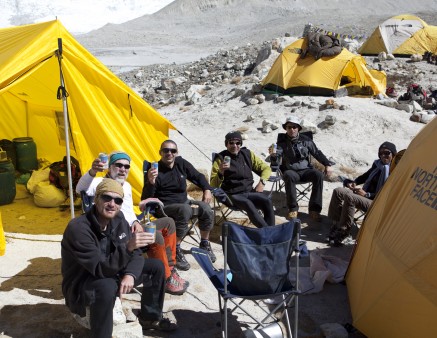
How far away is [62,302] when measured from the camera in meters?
4.73

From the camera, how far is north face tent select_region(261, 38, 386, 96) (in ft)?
45.1

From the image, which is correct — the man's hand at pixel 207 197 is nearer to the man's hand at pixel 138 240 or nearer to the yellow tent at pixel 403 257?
the yellow tent at pixel 403 257

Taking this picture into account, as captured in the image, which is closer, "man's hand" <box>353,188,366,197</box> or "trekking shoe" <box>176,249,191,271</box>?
"trekking shoe" <box>176,249,191,271</box>

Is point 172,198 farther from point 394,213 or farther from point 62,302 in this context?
point 394,213

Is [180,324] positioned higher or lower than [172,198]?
lower

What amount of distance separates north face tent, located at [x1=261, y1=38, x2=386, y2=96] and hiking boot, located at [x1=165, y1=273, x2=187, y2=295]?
987cm

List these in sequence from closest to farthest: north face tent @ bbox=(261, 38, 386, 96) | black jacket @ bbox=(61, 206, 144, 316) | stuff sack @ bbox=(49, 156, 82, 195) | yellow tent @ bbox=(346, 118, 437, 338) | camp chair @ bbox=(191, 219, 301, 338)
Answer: black jacket @ bbox=(61, 206, 144, 316) → yellow tent @ bbox=(346, 118, 437, 338) → camp chair @ bbox=(191, 219, 301, 338) → stuff sack @ bbox=(49, 156, 82, 195) → north face tent @ bbox=(261, 38, 386, 96)

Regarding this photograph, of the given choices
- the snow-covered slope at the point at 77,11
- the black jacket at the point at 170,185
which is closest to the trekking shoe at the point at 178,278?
the black jacket at the point at 170,185

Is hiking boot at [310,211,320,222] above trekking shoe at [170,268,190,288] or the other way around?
the other way around

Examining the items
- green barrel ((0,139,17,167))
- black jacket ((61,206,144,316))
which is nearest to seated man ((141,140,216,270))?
black jacket ((61,206,144,316))

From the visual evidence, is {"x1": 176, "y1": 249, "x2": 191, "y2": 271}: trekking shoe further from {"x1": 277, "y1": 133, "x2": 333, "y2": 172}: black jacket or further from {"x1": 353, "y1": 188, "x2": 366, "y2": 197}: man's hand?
{"x1": 277, "y1": 133, "x2": 333, "y2": 172}: black jacket

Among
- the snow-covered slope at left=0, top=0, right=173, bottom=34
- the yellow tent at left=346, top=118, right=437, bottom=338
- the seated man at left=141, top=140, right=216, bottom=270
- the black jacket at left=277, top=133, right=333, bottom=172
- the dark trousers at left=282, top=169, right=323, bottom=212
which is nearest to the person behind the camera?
the yellow tent at left=346, top=118, right=437, bottom=338

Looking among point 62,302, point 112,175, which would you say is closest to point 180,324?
point 62,302

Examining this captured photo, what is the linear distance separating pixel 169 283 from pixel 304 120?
25.3ft
